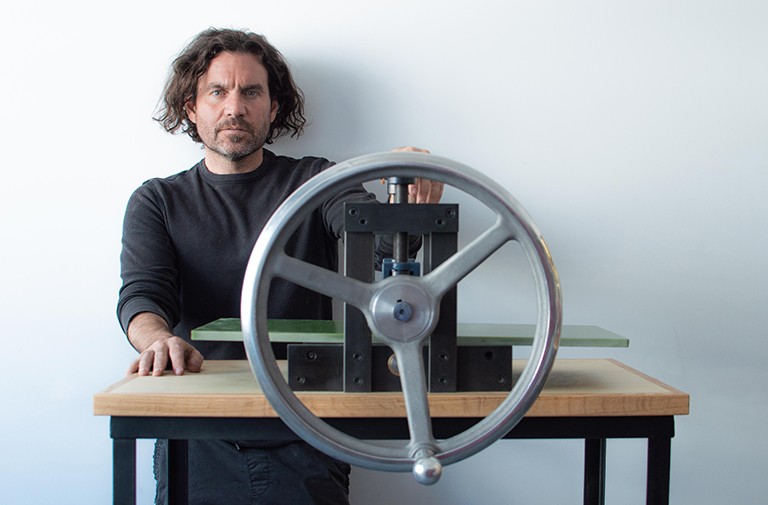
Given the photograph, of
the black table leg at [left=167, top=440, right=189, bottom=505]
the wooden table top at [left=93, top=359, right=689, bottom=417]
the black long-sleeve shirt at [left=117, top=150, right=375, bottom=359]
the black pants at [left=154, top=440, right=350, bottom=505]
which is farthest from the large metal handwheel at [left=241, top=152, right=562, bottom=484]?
the black long-sleeve shirt at [left=117, top=150, right=375, bottom=359]

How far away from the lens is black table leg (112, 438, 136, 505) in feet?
4.48

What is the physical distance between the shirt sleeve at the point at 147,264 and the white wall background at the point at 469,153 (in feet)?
0.48

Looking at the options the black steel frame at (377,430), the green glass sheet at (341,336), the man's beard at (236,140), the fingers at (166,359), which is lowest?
the black steel frame at (377,430)

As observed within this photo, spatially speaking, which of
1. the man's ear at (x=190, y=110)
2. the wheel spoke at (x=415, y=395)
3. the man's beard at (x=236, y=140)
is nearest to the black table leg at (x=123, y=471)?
the wheel spoke at (x=415, y=395)

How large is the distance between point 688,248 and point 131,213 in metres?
1.53

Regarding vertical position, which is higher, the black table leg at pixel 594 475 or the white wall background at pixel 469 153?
the white wall background at pixel 469 153

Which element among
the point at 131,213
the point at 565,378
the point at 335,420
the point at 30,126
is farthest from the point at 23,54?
the point at 565,378

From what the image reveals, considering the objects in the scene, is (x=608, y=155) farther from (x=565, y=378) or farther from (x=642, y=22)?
(x=565, y=378)

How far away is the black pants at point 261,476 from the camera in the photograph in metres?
1.86

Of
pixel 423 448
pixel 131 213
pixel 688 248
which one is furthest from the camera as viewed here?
pixel 688 248

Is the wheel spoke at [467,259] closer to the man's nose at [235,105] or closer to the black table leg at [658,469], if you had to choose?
the black table leg at [658,469]

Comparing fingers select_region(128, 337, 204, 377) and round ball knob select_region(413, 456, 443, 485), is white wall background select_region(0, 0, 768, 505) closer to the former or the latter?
fingers select_region(128, 337, 204, 377)

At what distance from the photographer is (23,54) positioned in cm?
221

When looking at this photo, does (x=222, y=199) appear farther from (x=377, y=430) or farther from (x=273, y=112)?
(x=377, y=430)
